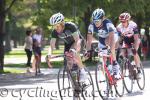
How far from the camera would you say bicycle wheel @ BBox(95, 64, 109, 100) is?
12.4 metres

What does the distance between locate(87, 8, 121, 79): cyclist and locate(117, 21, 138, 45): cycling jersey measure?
1736 mm

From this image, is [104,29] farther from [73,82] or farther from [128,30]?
[128,30]

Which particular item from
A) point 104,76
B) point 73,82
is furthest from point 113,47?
point 73,82

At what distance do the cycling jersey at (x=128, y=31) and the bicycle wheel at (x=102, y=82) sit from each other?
2.34 meters

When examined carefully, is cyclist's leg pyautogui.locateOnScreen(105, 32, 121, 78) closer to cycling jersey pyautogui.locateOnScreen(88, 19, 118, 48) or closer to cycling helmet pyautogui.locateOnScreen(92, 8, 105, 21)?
cycling jersey pyautogui.locateOnScreen(88, 19, 118, 48)

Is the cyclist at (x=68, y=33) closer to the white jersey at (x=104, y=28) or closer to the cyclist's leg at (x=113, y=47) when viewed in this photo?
the white jersey at (x=104, y=28)

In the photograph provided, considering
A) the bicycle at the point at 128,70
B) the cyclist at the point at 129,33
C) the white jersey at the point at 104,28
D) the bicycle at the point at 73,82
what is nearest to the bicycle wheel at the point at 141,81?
the bicycle at the point at 128,70

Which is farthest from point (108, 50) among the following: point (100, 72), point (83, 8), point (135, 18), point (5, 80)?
point (135, 18)

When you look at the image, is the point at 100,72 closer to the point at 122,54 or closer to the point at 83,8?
the point at 122,54

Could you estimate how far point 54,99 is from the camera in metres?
12.9

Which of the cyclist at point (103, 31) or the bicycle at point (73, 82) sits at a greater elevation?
the cyclist at point (103, 31)

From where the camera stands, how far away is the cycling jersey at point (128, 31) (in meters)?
14.4

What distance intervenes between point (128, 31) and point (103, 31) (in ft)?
6.78

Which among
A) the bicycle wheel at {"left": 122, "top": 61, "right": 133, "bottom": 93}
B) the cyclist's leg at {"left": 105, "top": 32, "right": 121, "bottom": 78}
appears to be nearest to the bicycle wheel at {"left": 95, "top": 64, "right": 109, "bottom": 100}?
the cyclist's leg at {"left": 105, "top": 32, "right": 121, "bottom": 78}
